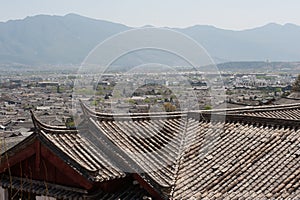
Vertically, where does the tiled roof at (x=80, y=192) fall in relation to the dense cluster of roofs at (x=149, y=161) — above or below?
below

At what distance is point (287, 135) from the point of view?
30.2ft

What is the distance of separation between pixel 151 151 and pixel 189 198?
1584 mm

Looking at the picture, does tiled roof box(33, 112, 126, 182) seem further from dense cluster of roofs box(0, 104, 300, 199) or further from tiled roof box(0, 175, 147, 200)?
tiled roof box(0, 175, 147, 200)

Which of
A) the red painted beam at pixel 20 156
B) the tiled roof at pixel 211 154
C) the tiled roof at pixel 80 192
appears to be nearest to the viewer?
the tiled roof at pixel 211 154

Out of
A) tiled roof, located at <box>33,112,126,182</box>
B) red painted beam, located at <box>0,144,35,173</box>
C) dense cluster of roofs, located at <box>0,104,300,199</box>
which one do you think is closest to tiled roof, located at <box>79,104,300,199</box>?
dense cluster of roofs, located at <box>0,104,300,199</box>

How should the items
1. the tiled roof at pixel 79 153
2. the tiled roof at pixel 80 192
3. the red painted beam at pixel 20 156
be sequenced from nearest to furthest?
1. the tiled roof at pixel 79 153
2. the tiled roof at pixel 80 192
3. the red painted beam at pixel 20 156

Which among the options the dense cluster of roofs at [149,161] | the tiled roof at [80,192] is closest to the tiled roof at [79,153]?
the dense cluster of roofs at [149,161]

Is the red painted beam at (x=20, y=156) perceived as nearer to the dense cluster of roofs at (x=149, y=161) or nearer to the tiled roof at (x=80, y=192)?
the dense cluster of roofs at (x=149, y=161)

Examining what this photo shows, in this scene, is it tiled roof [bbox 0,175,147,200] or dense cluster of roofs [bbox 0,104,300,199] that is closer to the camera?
dense cluster of roofs [bbox 0,104,300,199]

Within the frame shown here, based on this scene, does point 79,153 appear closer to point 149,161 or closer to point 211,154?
point 149,161

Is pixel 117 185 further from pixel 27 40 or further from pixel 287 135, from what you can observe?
pixel 27 40

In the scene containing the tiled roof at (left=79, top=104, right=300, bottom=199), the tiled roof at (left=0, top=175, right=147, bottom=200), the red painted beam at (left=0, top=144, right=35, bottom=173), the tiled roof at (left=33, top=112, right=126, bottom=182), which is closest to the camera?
the tiled roof at (left=79, top=104, right=300, bottom=199)

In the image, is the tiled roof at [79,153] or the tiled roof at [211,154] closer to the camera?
the tiled roof at [211,154]

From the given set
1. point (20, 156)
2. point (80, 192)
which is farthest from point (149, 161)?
point (20, 156)
